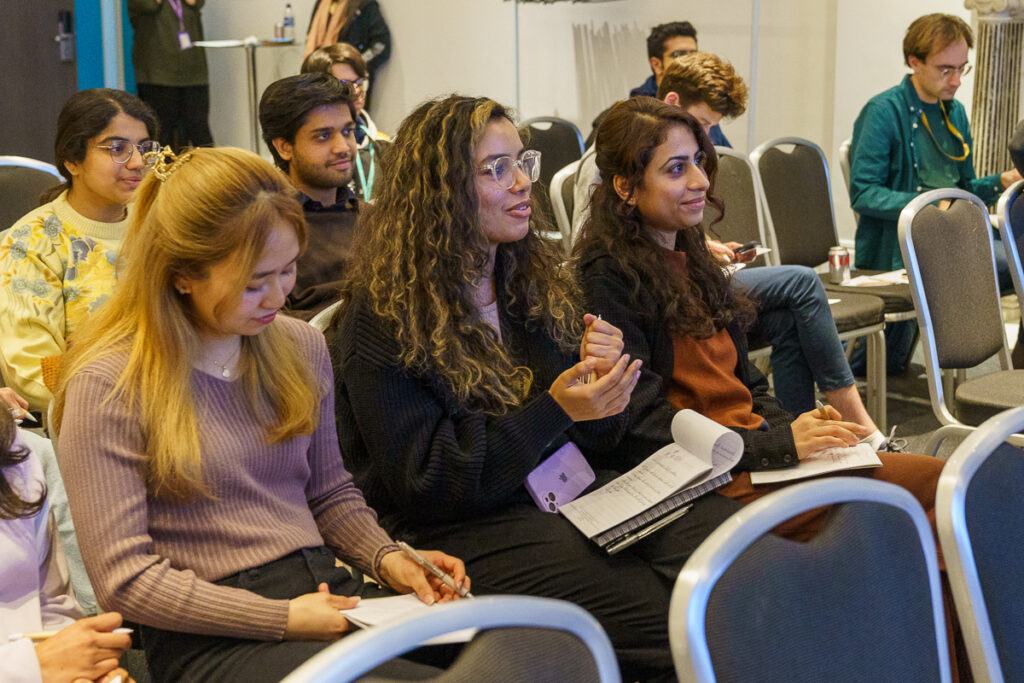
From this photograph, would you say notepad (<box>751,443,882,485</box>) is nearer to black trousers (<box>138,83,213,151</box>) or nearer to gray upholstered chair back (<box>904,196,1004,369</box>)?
gray upholstered chair back (<box>904,196,1004,369</box>)

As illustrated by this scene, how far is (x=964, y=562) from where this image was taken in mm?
1284

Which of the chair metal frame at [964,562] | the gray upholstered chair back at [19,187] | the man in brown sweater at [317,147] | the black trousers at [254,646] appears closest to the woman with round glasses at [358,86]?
the man in brown sweater at [317,147]

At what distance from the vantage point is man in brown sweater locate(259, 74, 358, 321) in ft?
10.1

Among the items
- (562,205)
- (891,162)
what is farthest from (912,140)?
(562,205)

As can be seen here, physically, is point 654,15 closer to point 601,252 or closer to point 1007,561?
point 601,252

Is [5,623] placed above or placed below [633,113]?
below

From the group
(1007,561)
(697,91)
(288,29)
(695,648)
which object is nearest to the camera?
(695,648)

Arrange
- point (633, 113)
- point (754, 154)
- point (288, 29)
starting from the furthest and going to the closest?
point (288, 29) < point (754, 154) < point (633, 113)

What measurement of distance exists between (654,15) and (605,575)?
503 centimetres

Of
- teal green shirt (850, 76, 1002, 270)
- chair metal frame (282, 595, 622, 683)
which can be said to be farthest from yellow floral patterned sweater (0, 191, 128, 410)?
teal green shirt (850, 76, 1002, 270)

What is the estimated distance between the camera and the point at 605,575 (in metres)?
1.78

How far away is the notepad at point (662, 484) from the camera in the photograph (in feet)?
5.96

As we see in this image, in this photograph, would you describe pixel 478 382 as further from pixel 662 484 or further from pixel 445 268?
pixel 662 484

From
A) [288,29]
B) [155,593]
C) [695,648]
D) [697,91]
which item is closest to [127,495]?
[155,593]
